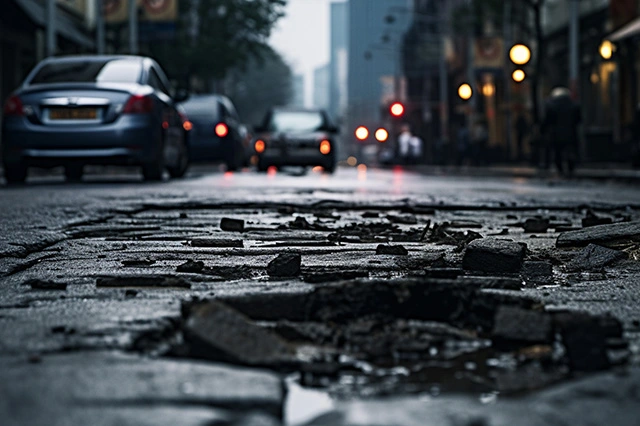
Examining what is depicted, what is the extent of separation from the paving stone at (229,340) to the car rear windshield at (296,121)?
22076 mm

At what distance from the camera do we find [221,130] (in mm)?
23578

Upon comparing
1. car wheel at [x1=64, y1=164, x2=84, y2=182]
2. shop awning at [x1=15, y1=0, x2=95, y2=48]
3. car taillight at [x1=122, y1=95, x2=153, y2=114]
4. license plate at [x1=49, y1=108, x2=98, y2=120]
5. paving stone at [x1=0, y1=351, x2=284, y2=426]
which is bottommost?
car wheel at [x1=64, y1=164, x2=84, y2=182]

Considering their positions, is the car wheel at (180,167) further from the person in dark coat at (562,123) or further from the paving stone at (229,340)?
the paving stone at (229,340)

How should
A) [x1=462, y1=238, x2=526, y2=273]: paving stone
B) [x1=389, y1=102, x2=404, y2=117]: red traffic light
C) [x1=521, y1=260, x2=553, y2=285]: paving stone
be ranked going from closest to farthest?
1. [x1=521, y1=260, x2=553, y2=285]: paving stone
2. [x1=462, y1=238, x2=526, y2=273]: paving stone
3. [x1=389, y1=102, x2=404, y2=117]: red traffic light

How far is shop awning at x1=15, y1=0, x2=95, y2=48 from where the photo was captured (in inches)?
1168

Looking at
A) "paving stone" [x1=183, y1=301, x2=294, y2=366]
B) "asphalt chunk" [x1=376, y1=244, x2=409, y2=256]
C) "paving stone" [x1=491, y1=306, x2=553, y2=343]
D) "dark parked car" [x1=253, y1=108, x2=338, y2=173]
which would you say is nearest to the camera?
"paving stone" [x1=183, y1=301, x2=294, y2=366]

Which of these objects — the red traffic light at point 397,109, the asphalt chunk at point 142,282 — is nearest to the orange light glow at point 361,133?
the red traffic light at point 397,109

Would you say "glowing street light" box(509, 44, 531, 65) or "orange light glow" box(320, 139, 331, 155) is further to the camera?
"orange light glow" box(320, 139, 331, 155)

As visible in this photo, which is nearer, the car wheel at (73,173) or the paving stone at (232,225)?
the paving stone at (232,225)

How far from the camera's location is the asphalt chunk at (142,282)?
4266mm

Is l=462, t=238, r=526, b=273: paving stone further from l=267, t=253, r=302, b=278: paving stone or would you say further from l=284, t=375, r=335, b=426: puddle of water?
l=284, t=375, r=335, b=426: puddle of water

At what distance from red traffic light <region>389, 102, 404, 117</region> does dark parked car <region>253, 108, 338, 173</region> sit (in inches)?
317

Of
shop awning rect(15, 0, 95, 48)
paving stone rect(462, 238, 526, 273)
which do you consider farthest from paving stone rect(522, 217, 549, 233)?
shop awning rect(15, 0, 95, 48)

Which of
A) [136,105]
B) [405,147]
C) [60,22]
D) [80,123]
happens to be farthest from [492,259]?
[405,147]
